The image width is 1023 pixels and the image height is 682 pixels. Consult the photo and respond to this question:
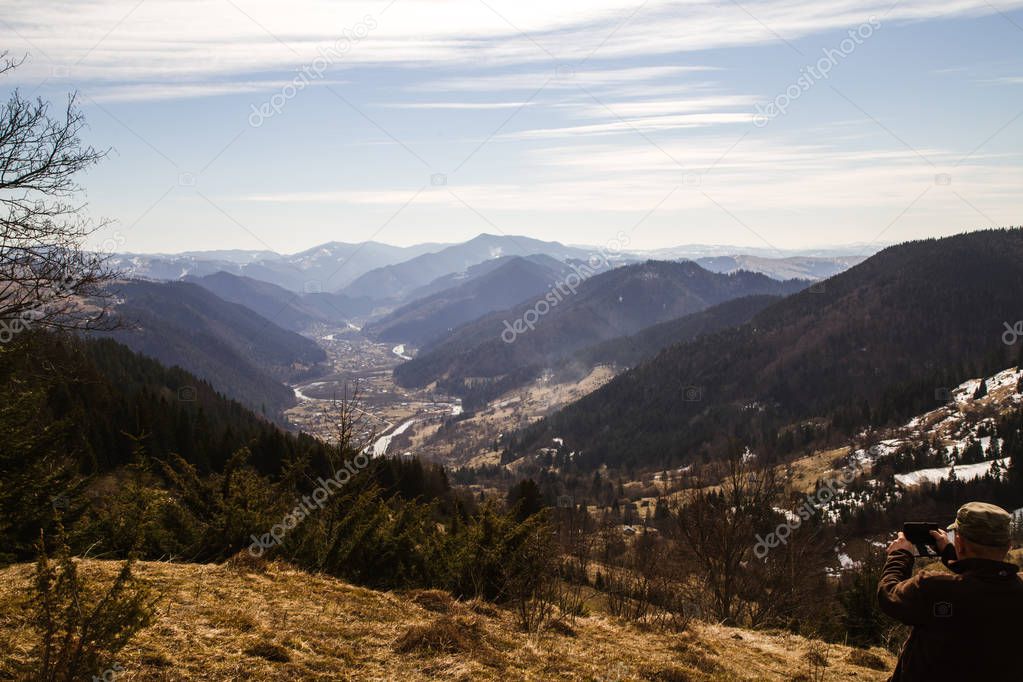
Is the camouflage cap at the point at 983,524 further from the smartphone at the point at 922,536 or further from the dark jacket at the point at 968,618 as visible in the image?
the smartphone at the point at 922,536

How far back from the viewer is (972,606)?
17.3 feet

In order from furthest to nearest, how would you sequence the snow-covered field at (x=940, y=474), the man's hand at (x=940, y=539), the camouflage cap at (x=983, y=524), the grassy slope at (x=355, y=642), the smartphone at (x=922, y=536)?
the snow-covered field at (x=940, y=474), the grassy slope at (x=355, y=642), the smartphone at (x=922, y=536), the man's hand at (x=940, y=539), the camouflage cap at (x=983, y=524)

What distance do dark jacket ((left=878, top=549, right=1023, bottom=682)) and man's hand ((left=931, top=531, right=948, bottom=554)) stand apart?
96mm

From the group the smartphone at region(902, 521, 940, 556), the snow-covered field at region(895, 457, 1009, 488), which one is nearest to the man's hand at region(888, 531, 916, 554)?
the smartphone at region(902, 521, 940, 556)

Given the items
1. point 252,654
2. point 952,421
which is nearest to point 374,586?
point 252,654

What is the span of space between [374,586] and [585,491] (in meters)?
174

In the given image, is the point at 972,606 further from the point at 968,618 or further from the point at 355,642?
the point at 355,642

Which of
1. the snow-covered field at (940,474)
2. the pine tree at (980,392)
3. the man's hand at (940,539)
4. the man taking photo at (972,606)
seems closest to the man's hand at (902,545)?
the man's hand at (940,539)

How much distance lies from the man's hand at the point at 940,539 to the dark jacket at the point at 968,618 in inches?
3.8

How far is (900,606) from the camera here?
564 centimetres

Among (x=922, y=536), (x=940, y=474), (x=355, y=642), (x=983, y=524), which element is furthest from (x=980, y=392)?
(x=355, y=642)

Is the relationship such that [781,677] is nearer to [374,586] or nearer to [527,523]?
[527,523]

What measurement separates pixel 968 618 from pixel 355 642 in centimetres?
845

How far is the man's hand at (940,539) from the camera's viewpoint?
18.9ft
